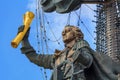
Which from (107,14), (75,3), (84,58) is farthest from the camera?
(107,14)

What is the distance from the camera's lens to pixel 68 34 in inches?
334

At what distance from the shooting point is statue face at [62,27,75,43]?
8.48m

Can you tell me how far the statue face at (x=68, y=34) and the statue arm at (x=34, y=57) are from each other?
1.10 feet

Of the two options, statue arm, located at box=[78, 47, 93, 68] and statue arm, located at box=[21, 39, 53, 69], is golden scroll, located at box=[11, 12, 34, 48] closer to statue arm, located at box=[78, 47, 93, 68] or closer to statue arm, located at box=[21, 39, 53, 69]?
statue arm, located at box=[21, 39, 53, 69]

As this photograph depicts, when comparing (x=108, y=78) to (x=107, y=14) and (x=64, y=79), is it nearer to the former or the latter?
(x=64, y=79)

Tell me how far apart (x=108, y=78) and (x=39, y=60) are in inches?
38.1

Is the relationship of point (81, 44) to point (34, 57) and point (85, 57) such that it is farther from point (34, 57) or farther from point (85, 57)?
point (34, 57)

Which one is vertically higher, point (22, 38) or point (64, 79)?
point (22, 38)

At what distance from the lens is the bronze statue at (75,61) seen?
8055mm

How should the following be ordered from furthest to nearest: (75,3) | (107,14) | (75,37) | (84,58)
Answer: (107,14), (75,3), (75,37), (84,58)

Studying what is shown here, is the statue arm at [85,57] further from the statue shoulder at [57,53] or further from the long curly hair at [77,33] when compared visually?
the statue shoulder at [57,53]

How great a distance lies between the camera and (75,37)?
8461 millimetres

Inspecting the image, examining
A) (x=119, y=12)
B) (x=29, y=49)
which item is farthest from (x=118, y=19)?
(x=29, y=49)

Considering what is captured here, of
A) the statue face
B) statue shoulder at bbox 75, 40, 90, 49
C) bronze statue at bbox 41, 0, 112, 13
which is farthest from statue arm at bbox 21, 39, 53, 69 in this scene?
bronze statue at bbox 41, 0, 112, 13
